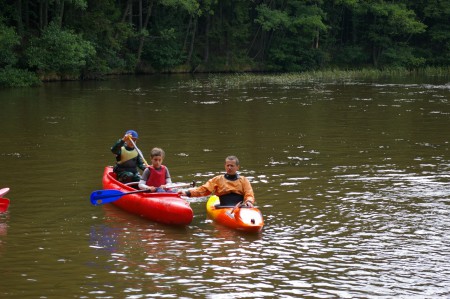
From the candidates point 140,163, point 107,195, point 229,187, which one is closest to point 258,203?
point 229,187

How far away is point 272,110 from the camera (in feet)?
89.0

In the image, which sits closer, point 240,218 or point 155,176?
point 240,218

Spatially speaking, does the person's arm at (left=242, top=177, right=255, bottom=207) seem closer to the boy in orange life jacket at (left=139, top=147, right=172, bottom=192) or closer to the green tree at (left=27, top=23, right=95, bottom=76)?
the boy in orange life jacket at (left=139, top=147, right=172, bottom=192)

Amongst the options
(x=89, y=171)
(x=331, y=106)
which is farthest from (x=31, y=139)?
(x=331, y=106)

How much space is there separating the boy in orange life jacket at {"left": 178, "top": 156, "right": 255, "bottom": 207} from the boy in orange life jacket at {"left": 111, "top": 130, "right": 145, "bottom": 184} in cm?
205

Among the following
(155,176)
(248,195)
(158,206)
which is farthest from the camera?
(155,176)

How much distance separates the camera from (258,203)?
1272 centimetres

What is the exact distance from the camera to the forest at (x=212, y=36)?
38844 millimetres

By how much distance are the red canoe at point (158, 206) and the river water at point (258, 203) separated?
0.52 feet

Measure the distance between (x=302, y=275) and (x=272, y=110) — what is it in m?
18.3

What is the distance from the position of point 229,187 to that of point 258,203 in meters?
1.22

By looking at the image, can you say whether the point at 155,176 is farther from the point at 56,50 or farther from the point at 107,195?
the point at 56,50

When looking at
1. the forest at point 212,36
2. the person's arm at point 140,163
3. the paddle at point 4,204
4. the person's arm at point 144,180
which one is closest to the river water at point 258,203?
the paddle at point 4,204

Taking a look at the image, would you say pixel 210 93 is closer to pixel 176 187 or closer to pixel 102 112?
pixel 102 112
